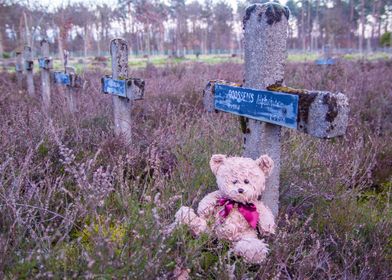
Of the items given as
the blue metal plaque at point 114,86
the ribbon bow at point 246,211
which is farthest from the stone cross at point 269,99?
the blue metal plaque at point 114,86

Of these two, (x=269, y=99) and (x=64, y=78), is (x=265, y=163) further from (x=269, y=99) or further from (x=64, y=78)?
(x=64, y=78)

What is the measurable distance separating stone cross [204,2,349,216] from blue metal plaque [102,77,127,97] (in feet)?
5.44

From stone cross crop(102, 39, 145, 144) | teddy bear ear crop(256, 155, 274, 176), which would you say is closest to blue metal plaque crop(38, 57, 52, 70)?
stone cross crop(102, 39, 145, 144)

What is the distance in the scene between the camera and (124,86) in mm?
3912

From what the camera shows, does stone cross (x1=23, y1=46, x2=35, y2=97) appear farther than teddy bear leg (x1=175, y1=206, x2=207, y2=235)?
Yes

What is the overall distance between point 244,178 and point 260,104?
1.42 ft

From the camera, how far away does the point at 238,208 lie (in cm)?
219

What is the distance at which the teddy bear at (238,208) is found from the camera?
2107 mm

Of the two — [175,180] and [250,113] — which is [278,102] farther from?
[175,180]

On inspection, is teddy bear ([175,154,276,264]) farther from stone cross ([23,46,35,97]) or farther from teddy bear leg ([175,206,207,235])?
stone cross ([23,46,35,97])

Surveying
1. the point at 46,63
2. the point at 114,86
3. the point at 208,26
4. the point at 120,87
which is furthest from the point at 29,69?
the point at 208,26

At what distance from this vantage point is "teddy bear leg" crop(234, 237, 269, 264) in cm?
192

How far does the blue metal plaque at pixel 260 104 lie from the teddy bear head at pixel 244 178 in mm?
251

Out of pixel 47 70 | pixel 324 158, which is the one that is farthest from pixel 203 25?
pixel 324 158
